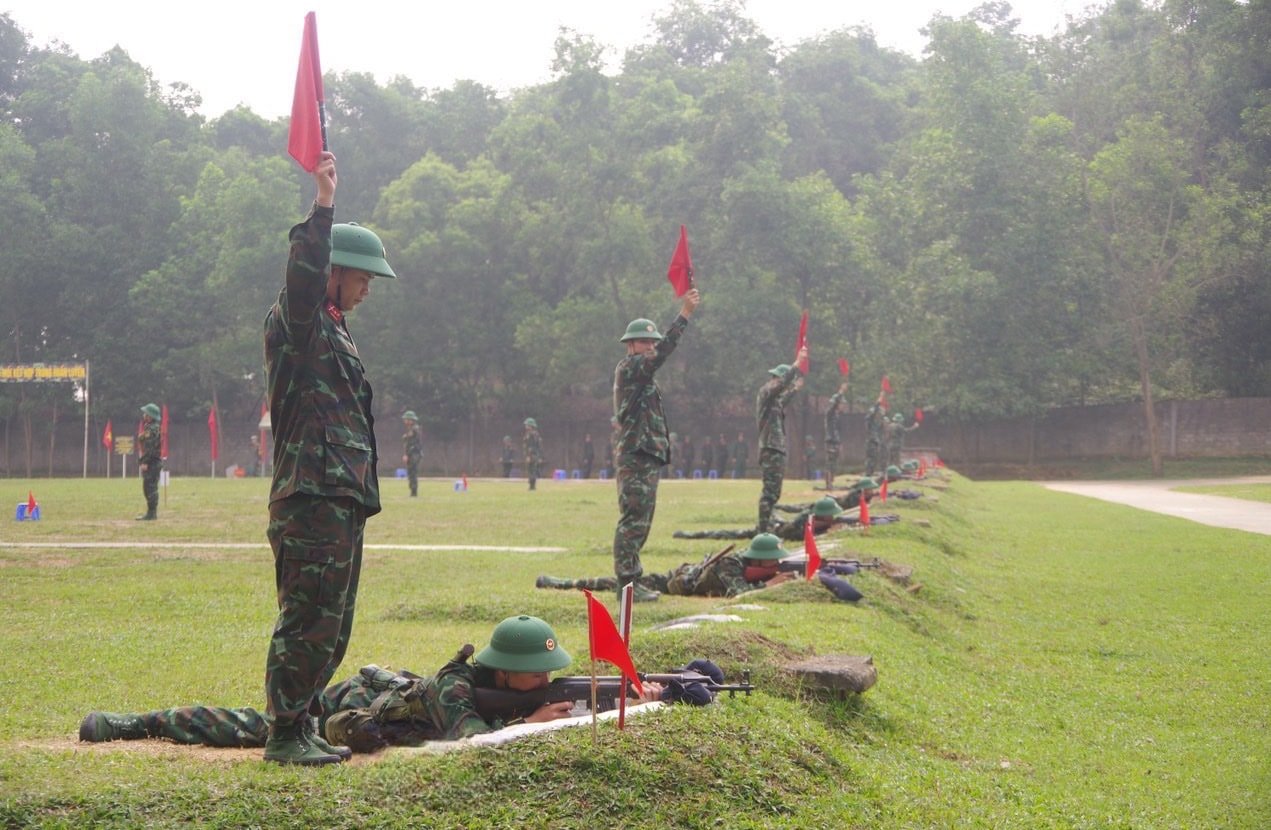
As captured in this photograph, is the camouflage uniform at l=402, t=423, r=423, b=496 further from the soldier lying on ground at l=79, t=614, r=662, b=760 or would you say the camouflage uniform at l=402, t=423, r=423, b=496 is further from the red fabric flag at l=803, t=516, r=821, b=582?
the soldier lying on ground at l=79, t=614, r=662, b=760

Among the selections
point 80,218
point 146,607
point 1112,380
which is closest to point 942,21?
point 1112,380

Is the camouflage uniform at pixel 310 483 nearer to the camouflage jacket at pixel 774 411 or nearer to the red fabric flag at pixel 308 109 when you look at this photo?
the red fabric flag at pixel 308 109

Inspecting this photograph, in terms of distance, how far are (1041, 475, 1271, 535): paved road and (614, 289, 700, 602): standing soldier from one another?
12627mm

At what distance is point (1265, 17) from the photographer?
49312mm

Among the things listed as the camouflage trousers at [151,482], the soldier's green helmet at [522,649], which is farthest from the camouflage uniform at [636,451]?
the camouflage trousers at [151,482]

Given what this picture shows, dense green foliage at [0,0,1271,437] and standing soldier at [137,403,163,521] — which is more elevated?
dense green foliage at [0,0,1271,437]

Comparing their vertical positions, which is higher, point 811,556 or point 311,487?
point 311,487

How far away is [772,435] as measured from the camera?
59.7 feet

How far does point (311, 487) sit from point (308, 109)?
1.56 metres

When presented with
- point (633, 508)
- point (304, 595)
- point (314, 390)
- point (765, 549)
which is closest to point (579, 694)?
point (304, 595)

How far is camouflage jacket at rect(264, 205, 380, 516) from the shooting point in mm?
5324

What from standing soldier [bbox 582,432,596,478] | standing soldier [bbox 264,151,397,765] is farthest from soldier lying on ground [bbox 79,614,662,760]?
standing soldier [bbox 582,432,596,478]

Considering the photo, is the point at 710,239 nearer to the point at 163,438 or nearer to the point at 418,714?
the point at 163,438

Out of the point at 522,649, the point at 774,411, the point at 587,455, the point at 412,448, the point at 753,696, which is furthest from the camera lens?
the point at 587,455
